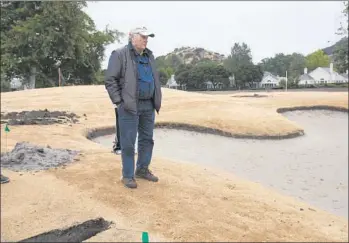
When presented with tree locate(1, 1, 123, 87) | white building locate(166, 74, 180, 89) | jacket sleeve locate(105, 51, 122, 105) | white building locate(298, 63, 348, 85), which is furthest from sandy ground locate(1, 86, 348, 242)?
white building locate(298, 63, 348, 85)

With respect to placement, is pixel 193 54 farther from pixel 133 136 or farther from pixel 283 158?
pixel 133 136

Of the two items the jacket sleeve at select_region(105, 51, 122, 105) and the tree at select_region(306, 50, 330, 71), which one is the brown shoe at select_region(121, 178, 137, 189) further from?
the tree at select_region(306, 50, 330, 71)

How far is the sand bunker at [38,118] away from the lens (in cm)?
1255

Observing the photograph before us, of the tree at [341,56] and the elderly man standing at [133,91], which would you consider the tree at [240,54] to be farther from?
the elderly man standing at [133,91]

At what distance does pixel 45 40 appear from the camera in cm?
3394

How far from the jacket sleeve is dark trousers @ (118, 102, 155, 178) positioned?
6.9 inches

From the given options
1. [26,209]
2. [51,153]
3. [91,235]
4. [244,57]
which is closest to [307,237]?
[91,235]

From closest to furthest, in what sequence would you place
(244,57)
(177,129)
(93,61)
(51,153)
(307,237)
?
(307,237) < (51,153) < (177,129) < (93,61) < (244,57)

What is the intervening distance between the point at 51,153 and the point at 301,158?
7230mm

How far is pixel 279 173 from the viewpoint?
10.5 meters

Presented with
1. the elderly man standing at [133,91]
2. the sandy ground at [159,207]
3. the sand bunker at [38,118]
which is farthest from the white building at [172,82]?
the elderly man standing at [133,91]

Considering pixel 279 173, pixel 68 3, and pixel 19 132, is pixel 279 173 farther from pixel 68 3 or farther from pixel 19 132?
pixel 68 3

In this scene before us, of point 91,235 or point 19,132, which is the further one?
point 19,132

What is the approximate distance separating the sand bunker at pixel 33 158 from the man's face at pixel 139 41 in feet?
8.46
